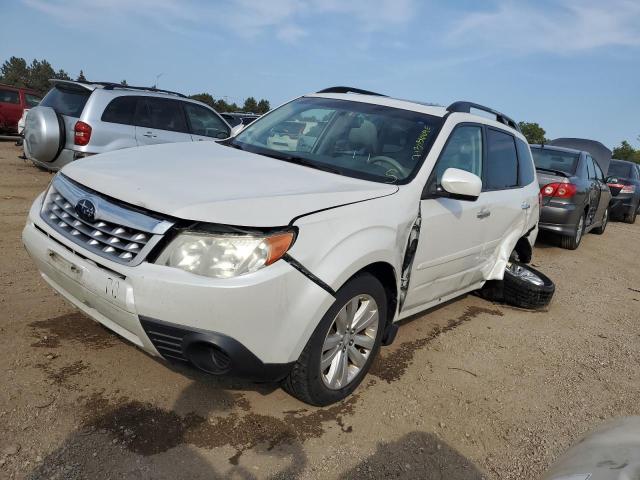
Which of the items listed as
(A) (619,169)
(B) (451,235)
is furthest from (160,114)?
(A) (619,169)

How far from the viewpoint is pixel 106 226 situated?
251 cm

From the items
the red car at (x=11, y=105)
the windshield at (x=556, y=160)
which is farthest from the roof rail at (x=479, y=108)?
the red car at (x=11, y=105)

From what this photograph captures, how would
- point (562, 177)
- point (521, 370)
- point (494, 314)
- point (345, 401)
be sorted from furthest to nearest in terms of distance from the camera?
point (562, 177) < point (494, 314) < point (521, 370) < point (345, 401)

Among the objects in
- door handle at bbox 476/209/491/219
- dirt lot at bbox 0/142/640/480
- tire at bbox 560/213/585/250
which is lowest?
dirt lot at bbox 0/142/640/480

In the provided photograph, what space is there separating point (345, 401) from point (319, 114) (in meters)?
2.09

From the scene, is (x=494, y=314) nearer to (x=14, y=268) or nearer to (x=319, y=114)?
(x=319, y=114)

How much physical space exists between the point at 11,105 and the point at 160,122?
36.3 ft

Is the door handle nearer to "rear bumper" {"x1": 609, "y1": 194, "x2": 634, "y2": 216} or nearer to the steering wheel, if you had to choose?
the steering wheel

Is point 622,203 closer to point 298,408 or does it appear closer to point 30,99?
point 298,408

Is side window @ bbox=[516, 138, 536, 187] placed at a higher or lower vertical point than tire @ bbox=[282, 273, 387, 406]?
higher

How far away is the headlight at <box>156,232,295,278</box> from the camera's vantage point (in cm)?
231

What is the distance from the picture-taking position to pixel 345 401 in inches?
120

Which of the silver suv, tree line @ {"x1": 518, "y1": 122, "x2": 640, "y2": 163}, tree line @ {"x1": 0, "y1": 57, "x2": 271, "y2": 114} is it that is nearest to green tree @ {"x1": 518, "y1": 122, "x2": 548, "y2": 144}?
tree line @ {"x1": 518, "y1": 122, "x2": 640, "y2": 163}

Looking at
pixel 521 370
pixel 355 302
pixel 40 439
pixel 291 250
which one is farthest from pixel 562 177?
pixel 40 439
